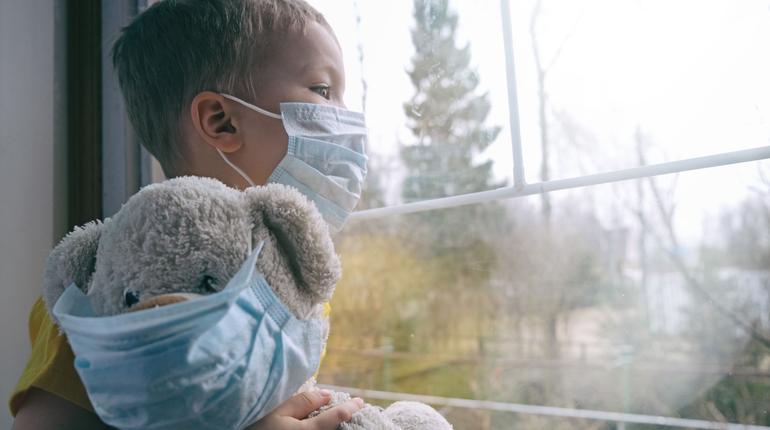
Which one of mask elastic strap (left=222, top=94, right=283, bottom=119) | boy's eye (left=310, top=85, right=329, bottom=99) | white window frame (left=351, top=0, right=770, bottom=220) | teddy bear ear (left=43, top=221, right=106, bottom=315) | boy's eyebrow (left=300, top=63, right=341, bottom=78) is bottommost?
teddy bear ear (left=43, top=221, right=106, bottom=315)

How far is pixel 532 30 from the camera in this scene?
104cm

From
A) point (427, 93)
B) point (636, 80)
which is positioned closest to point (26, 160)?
point (427, 93)

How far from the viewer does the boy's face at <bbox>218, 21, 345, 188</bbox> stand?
84 centimetres

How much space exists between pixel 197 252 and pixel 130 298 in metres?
0.07

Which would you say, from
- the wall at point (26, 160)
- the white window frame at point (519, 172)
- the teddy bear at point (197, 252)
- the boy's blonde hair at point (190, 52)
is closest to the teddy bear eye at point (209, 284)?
the teddy bear at point (197, 252)

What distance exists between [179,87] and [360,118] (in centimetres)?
29

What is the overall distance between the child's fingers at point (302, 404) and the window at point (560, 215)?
0.53m

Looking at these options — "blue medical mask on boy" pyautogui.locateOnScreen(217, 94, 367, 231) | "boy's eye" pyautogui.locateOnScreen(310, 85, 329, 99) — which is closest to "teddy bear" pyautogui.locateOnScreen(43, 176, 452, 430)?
"blue medical mask on boy" pyautogui.locateOnScreen(217, 94, 367, 231)

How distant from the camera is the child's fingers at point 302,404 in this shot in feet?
1.89

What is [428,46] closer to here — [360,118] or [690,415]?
[360,118]

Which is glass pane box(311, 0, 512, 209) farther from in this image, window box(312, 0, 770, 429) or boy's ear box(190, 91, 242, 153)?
boy's ear box(190, 91, 242, 153)

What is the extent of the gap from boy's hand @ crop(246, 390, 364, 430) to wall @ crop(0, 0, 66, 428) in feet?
3.06

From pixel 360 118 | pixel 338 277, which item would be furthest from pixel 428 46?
pixel 338 277

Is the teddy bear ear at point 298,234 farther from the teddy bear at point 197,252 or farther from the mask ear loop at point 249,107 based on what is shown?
the mask ear loop at point 249,107
